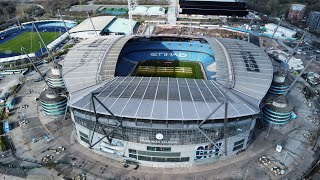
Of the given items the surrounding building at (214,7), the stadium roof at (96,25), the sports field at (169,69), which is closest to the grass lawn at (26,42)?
the stadium roof at (96,25)

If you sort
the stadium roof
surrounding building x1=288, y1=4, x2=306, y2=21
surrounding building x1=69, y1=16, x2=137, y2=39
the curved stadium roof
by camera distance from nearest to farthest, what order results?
the curved stadium roof < surrounding building x1=69, y1=16, x2=137, y2=39 < the stadium roof < surrounding building x1=288, y1=4, x2=306, y2=21

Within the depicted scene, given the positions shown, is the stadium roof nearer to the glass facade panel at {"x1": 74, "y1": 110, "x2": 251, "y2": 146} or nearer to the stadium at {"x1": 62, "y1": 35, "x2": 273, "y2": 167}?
the stadium at {"x1": 62, "y1": 35, "x2": 273, "y2": 167}

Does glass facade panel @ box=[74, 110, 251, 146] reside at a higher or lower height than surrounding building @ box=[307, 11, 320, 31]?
lower

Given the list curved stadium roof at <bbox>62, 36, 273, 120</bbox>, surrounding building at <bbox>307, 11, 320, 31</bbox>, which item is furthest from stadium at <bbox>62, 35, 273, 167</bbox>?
surrounding building at <bbox>307, 11, 320, 31</bbox>

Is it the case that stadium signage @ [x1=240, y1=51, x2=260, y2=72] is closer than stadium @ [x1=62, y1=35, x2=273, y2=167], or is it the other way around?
stadium @ [x1=62, y1=35, x2=273, y2=167]

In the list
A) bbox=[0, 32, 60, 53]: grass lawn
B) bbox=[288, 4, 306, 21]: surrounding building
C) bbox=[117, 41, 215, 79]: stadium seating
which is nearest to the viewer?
bbox=[117, 41, 215, 79]: stadium seating

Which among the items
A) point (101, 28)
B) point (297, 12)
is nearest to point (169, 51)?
point (101, 28)

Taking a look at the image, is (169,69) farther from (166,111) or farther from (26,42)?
(26,42)
